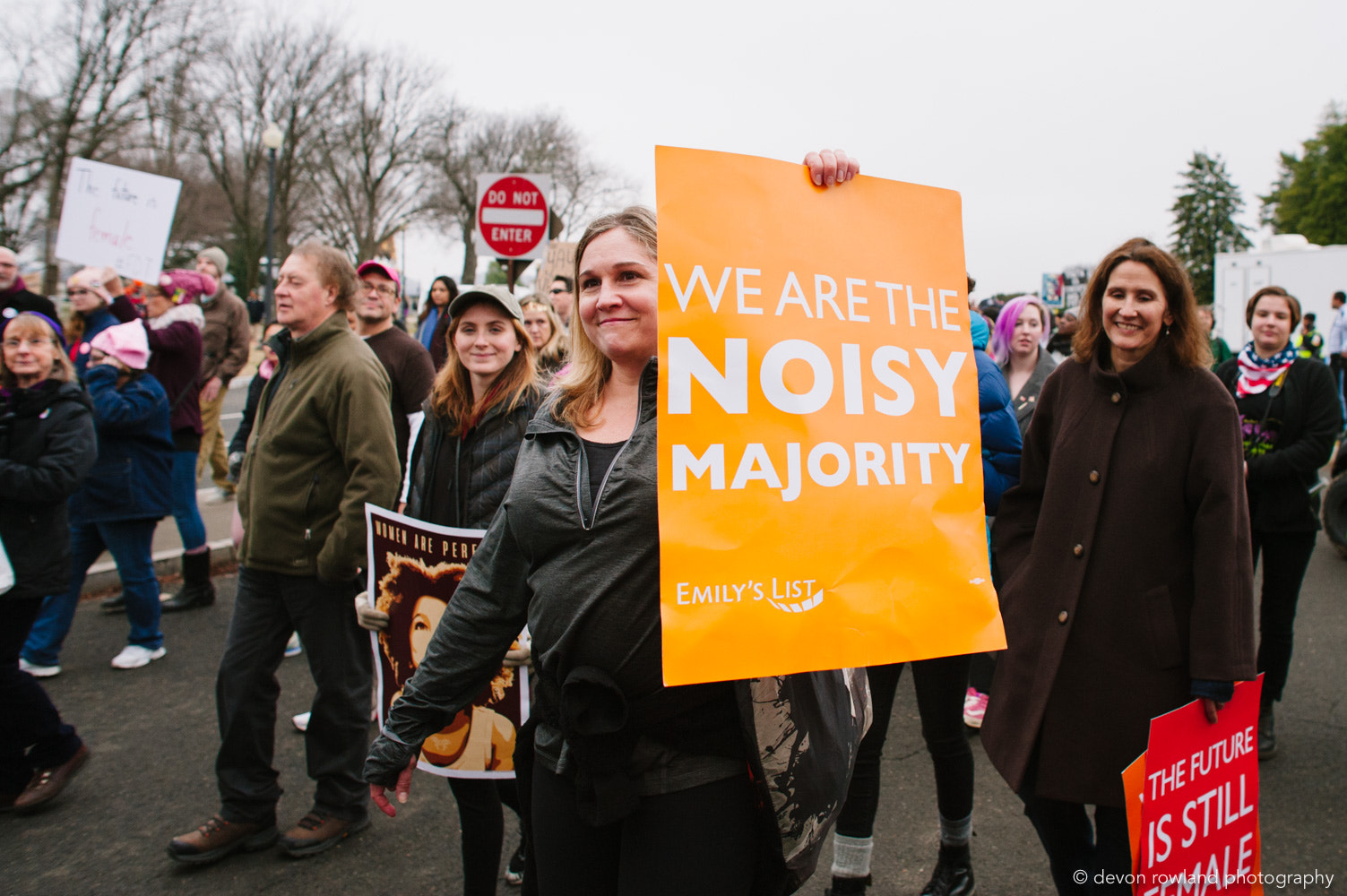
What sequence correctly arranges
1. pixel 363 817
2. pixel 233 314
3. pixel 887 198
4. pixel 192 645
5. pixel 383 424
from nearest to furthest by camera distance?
pixel 887 198, pixel 383 424, pixel 363 817, pixel 192 645, pixel 233 314

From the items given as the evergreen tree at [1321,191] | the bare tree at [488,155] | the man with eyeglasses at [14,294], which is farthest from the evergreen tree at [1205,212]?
the man with eyeglasses at [14,294]

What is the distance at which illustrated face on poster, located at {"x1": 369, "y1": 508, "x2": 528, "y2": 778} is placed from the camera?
8.19ft

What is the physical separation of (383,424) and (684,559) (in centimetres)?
210

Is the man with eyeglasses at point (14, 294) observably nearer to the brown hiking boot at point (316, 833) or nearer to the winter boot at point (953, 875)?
the brown hiking boot at point (316, 833)

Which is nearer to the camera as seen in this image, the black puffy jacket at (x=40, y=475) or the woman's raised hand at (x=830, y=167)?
the woman's raised hand at (x=830, y=167)

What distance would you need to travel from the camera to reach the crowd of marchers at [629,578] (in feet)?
5.22

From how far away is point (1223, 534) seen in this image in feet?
6.89

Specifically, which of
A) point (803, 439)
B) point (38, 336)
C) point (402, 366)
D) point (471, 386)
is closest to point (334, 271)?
point (471, 386)

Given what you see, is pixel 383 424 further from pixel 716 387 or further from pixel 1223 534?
pixel 1223 534

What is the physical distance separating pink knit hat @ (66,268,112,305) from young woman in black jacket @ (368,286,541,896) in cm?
384

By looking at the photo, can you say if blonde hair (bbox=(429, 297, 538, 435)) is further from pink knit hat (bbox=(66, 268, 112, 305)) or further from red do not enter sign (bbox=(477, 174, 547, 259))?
red do not enter sign (bbox=(477, 174, 547, 259))

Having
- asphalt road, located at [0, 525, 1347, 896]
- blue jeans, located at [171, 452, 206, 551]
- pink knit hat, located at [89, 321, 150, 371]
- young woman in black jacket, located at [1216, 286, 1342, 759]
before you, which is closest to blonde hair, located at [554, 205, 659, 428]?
asphalt road, located at [0, 525, 1347, 896]

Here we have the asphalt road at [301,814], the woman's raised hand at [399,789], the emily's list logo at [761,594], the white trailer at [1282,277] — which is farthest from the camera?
the white trailer at [1282,277]

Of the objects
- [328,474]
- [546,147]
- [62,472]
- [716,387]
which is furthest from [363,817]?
[546,147]
